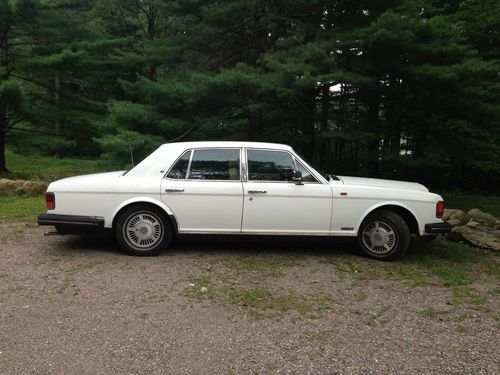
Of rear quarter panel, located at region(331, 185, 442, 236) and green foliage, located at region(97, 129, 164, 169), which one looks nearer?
rear quarter panel, located at region(331, 185, 442, 236)

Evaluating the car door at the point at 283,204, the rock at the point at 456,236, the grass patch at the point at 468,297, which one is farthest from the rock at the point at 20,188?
the grass patch at the point at 468,297

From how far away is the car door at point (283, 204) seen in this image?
18.9ft

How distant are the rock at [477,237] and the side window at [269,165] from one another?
3.43 metres

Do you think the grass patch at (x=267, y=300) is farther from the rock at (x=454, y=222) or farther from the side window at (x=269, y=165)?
the rock at (x=454, y=222)

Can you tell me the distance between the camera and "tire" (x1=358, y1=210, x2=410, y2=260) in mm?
5863

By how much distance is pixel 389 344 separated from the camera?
11.6 ft

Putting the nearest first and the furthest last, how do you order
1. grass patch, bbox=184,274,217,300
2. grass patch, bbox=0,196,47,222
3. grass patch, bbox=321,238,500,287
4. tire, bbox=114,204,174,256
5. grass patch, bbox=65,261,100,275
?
1. grass patch, bbox=184,274,217,300
2. grass patch, bbox=65,261,100,275
3. grass patch, bbox=321,238,500,287
4. tire, bbox=114,204,174,256
5. grass patch, bbox=0,196,47,222

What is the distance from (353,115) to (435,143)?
2376 millimetres

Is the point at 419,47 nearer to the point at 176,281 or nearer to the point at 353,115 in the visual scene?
the point at 353,115

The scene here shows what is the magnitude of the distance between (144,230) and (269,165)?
1884 mm

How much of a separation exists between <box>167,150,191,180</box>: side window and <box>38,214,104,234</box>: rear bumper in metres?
1.10

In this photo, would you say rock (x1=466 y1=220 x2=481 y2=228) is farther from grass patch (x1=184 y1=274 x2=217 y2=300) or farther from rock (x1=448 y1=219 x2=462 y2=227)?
grass patch (x1=184 y1=274 x2=217 y2=300)

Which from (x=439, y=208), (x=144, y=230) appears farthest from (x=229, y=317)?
(x=439, y=208)

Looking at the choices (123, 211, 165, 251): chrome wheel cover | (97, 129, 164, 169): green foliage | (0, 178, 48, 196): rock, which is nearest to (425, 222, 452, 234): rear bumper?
(123, 211, 165, 251): chrome wheel cover
